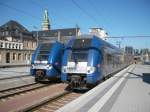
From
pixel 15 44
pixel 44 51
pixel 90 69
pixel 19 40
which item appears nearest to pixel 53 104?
pixel 90 69

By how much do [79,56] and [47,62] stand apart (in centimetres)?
422

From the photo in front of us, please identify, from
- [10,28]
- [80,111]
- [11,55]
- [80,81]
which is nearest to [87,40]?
[80,81]

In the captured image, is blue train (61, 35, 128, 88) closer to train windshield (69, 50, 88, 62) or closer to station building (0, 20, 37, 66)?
train windshield (69, 50, 88, 62)

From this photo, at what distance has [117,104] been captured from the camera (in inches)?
349

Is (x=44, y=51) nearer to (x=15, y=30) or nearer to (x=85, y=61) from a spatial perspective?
(x=85, y=61)

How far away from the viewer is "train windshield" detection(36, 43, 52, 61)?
17.3 m

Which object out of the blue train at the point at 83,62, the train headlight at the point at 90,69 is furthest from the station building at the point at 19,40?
the train headlight at the point at 90,69

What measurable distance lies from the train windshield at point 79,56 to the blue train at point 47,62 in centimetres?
365

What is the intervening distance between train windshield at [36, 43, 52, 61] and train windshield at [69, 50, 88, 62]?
4024 millimetres

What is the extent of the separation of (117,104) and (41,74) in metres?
9.09

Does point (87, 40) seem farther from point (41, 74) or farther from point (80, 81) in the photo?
point (41, 74)

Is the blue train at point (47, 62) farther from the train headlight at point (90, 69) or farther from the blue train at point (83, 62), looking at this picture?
the train headlight at point (90, 69)

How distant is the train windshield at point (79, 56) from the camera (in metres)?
13.3

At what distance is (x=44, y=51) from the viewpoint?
17.6 m
